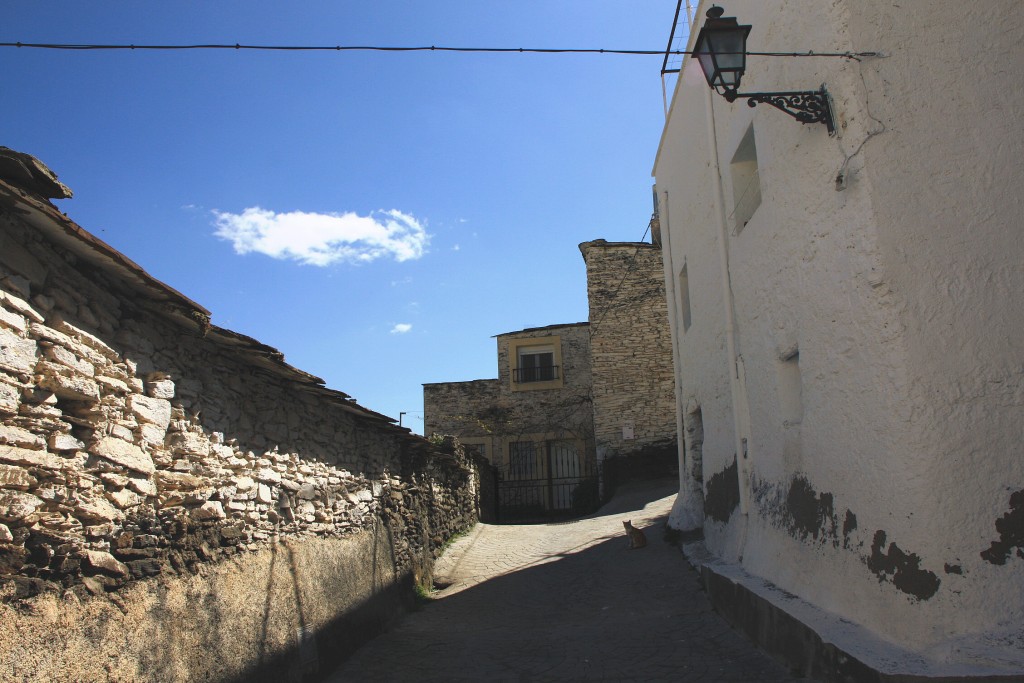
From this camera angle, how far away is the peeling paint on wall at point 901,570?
392 cm

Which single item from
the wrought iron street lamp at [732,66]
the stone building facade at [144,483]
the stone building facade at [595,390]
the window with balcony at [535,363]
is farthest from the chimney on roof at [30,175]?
the window with balcony at [535,363]

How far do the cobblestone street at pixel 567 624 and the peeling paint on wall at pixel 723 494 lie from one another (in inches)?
28.5

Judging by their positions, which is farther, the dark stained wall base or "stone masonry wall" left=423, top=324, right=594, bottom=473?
"stone masonry wall" left=423, top=324, right=594, bottom=473

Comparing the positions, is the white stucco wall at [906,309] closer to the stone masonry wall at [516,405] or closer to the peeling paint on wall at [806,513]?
the peeling paint on wall at [806,513]

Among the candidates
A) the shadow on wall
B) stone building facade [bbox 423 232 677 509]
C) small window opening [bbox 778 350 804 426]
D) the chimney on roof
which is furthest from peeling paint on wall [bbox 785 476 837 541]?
stone building facade [bbox 423 232 677 509]

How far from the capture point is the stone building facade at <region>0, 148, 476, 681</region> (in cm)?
334

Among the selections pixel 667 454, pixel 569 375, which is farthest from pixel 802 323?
pixel 569 375

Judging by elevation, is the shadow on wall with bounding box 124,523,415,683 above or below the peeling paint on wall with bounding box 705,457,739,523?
below

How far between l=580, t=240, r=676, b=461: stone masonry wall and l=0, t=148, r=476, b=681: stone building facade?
1253cm

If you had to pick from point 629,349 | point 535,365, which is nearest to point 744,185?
point 629,349

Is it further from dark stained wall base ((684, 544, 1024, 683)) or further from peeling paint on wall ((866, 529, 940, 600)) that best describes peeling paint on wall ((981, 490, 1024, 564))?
dark stained wall base ((684, 544, 1024, 683))

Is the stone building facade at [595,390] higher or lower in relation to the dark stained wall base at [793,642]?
higher

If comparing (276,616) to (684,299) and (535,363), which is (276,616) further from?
(535,363)

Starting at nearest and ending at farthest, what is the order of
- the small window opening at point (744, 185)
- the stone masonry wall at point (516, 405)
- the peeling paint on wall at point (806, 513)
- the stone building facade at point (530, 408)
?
the peeling paint on wall at point (806, 513) → the small window opening at point (744, 185) → the stone building facade at point (530, 408) → the stone masonry wall at point (516, 405)
